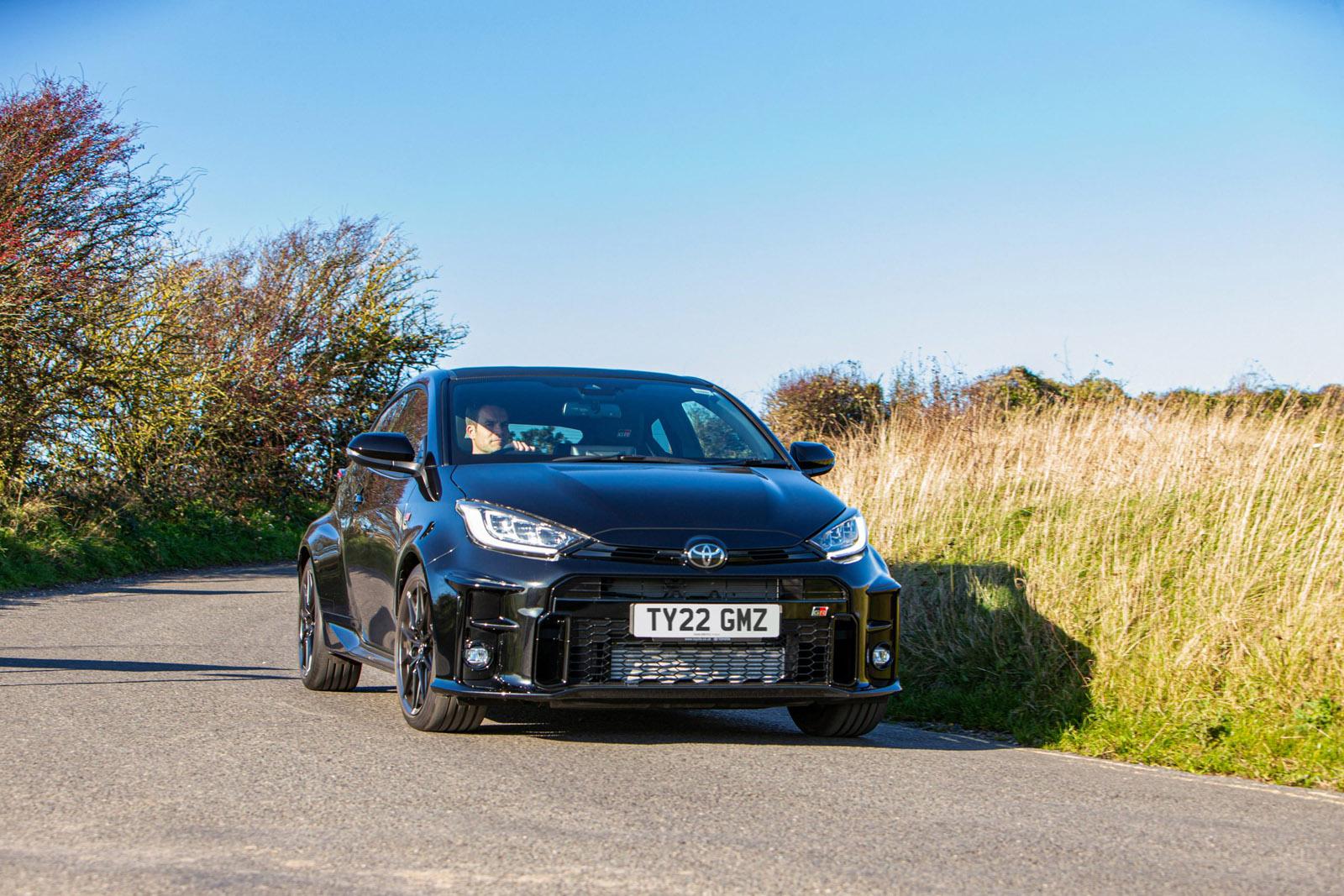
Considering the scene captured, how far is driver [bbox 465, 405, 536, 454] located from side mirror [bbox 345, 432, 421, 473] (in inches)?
11.4

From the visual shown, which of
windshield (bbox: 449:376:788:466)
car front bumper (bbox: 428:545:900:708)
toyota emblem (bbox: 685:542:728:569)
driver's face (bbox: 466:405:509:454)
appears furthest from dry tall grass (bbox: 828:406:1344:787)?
driver's face (bbox: 466:405:509:454)

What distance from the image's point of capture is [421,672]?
6930 mm

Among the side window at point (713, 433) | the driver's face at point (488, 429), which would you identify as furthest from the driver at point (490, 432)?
the side window at point (713, 433)

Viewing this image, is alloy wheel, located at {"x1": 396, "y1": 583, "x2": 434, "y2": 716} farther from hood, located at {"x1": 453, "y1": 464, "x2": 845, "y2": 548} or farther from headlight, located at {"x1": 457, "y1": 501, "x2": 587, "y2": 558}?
hood, located at {"x1": 453, "y1": 464, "x2": 845, "y2": 548}

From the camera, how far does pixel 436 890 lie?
164 inches

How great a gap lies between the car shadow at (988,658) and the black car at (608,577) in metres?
1.15

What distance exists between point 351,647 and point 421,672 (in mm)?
1424

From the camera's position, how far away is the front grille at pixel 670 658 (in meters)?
6.41

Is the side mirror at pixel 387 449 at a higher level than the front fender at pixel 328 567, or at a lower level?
higher

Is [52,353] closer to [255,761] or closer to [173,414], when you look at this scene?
[173,414]

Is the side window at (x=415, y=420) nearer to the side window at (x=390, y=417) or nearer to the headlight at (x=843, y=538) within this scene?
the side window at (x=390, y=417)

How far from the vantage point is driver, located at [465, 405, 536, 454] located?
748cm

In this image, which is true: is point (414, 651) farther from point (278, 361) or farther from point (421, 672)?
point (278, 361)

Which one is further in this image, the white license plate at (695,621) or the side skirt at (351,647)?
the side skirt at (351,647)
